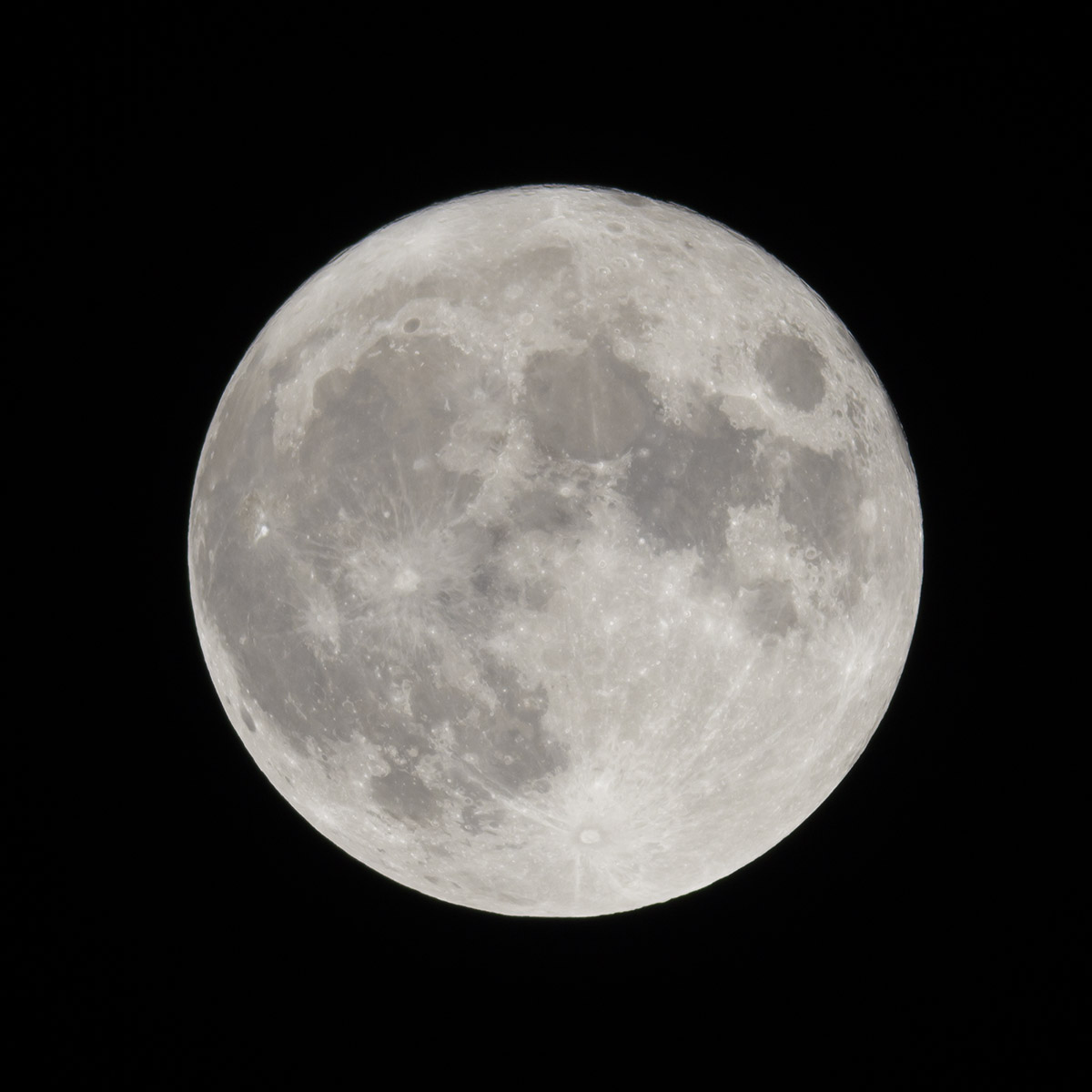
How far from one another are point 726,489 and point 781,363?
0.65 metres

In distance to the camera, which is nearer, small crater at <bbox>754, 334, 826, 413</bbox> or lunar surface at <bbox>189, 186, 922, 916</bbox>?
lunar surface at <bbox>189, 186, 922, 916</bbox>

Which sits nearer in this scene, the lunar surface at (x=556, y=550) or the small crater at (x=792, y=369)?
the lunar surface at (x=556, y=550)

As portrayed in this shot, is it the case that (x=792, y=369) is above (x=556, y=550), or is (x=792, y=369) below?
above

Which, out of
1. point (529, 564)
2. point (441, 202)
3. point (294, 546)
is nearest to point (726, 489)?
point (529, 564)

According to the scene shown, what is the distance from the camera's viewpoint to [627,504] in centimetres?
437

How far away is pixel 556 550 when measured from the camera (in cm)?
434

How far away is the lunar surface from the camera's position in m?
4.38

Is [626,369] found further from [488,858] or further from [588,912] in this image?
[588,912]

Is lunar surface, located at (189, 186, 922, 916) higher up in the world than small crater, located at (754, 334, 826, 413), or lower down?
lower down

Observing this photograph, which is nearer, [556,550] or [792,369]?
[556,550]

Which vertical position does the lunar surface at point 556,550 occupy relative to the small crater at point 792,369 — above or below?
below

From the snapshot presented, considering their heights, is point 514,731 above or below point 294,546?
below

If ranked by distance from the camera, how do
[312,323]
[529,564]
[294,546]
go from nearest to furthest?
[529,564], [294,546], [312,323]

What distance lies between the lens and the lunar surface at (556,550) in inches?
173
